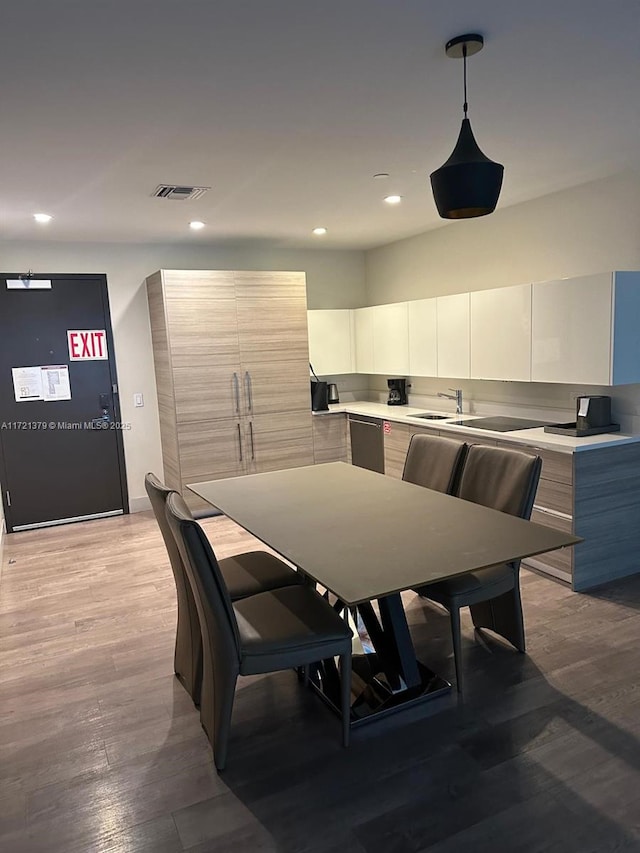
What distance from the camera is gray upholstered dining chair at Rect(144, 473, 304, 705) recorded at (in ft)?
7.97

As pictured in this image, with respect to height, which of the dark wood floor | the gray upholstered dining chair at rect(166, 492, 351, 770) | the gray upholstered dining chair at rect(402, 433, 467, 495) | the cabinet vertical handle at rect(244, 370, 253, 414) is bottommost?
the dark wood floor

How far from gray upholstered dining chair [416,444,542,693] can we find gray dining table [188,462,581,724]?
22 cm

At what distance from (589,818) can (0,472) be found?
15.8 feet

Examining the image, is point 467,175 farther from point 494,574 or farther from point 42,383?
point 42,383

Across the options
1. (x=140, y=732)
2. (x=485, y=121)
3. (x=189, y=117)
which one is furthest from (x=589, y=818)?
(x=189, y=117)

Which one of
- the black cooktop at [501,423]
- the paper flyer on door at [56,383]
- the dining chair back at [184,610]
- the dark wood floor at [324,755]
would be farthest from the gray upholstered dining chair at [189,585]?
the paper flyer on door at [56,383]

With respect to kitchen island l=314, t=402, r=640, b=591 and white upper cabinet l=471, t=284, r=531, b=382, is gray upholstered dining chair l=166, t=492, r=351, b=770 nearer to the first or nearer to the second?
kitchen island l=314, t=402, r=640, b=591

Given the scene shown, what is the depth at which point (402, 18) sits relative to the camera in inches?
68.7

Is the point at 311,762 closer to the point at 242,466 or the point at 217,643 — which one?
the point at 217,643

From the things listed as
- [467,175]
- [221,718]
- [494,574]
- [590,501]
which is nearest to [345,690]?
[221,718]

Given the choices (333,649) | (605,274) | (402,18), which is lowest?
(333,649)

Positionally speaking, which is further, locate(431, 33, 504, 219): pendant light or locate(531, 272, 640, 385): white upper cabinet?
locate(531, 272, 640, 385): white upper cabinet

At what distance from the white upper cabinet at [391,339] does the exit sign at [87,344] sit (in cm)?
248

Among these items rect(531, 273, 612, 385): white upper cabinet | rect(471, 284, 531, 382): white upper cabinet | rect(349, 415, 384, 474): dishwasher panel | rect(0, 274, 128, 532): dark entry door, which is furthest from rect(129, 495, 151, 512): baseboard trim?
rect(531, 273, 612, 385): white upper cabinet
